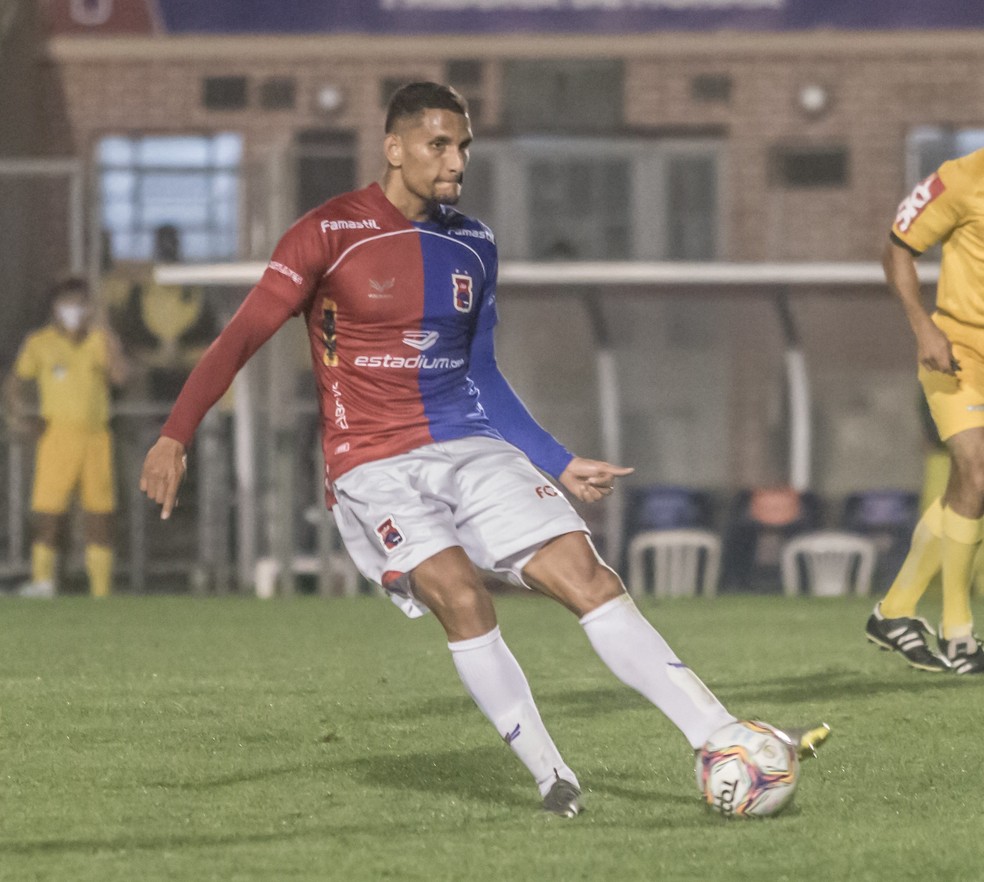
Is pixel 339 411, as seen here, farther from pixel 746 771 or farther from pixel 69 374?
pixel 69 374

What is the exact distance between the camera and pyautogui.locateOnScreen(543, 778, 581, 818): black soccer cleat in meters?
5.25

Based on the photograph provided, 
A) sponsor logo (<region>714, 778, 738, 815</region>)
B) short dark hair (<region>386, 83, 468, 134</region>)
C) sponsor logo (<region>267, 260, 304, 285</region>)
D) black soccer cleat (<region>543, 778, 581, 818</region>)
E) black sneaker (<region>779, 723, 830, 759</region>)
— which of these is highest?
short dark hair (<region>386, 83, 468, 134</region>)

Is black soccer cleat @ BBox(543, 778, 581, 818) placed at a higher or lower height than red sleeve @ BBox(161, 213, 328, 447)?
lower

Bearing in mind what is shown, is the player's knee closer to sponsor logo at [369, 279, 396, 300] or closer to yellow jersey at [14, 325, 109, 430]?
sponsor logo at [369, 279, 396, 300]

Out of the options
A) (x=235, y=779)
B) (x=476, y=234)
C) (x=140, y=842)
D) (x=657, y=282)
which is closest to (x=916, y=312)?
(x=476, y=234)

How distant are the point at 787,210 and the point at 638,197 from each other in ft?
4.25

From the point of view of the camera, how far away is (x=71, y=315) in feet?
46.1

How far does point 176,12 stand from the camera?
61.7ft

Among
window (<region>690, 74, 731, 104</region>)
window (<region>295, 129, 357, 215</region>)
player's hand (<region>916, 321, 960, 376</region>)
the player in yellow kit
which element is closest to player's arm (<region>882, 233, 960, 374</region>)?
player's hand (<region>916, 321, 960, 376</region>)

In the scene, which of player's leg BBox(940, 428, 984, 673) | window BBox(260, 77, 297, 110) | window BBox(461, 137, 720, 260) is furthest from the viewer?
window BBox(260, 77, 297, 110)

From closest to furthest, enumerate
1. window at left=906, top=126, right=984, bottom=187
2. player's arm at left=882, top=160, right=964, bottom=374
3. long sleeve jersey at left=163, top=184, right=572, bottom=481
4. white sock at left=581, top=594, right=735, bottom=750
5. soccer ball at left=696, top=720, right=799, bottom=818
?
soccer ball at left=696, top=720, right=799, bottom=818
white sock at left=581, top=594, right=735, bottom=750
long sleeve jersey at left=163, top=184, right=572, bottom=481
player's arm at left=882, top=160, right=964, bottom=374
window at left=906, top=126, right=984, bottom=187

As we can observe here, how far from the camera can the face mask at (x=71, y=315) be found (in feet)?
46.0

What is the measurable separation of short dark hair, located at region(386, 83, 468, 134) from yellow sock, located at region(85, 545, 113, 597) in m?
8.85

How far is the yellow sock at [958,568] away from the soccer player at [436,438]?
2832 mm
